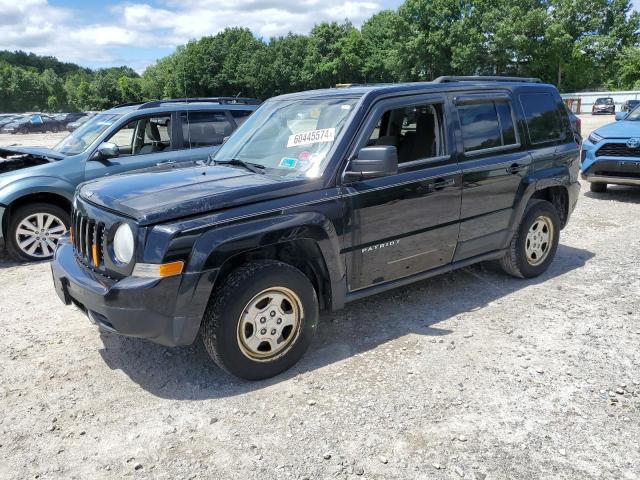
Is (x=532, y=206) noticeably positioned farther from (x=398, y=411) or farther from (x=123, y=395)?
(x=123, y=395)

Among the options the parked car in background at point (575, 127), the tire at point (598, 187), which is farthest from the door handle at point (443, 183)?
the tire at point (598, 187)

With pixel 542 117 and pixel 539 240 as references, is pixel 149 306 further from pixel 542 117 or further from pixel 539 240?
pixel 542 117

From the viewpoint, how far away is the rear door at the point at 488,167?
15.0ft

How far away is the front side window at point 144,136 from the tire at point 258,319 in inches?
173

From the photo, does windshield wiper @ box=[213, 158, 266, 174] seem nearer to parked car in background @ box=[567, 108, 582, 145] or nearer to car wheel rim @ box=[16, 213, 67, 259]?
car wheel rim @ box=[16, 213, 67, 259]

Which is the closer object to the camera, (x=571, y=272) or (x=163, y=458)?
(x=163, y=458)

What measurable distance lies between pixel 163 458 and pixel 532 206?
4.05 m

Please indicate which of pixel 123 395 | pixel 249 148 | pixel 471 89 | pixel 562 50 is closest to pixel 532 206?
pixel 471 89

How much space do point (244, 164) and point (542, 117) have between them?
305cm

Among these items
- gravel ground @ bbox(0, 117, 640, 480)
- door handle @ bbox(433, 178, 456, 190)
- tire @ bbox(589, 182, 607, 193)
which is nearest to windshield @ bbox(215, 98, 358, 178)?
door handle @ bbox(433, 178, 456, 190)

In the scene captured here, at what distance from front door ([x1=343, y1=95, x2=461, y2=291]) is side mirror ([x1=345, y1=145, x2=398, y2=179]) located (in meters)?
0.19

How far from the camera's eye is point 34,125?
43.1 meters

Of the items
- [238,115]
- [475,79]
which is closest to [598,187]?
[475,79]

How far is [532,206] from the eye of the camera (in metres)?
5.27
